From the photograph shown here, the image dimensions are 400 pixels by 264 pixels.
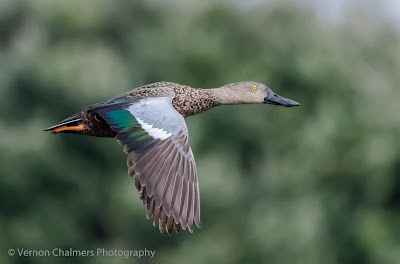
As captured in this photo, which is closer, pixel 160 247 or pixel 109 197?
pixel 160 247

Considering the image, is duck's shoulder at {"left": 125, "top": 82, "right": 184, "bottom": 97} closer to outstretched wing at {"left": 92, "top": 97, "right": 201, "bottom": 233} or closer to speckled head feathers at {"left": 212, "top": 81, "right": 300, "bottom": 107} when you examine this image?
outstretched wing at {"left": 92, "top": 97, "right": 201, "bottom": 233}

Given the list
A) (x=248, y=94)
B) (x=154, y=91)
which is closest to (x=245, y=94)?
(x=248, y=94)

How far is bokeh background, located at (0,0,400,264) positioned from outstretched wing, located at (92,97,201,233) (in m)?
14.2

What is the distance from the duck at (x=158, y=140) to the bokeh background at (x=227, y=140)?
13751mm

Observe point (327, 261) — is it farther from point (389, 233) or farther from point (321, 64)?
point (321, 64)

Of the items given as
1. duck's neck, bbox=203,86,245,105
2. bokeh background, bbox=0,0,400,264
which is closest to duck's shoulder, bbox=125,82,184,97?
duck's neck, bbox=203,86,245,105

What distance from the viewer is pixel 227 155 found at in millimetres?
26625

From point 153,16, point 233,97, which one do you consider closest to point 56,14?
point 153,16

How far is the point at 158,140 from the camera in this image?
7.77 meters

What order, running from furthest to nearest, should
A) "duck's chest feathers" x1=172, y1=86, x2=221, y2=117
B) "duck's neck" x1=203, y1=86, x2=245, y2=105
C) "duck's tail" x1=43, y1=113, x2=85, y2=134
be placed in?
"duck's neck" x1=203, y1=86, x2=245, y2=105, "duck's chest feathers" x1=172, y1=86, x2=221, y2=117, "duck's tail" x1=43, y1=113, x2=85, y2=134

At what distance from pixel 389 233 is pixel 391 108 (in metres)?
3.74

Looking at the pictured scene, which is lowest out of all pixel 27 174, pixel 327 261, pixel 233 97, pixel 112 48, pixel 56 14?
pixel 327 261

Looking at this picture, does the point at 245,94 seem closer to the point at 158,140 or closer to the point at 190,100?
the point at 190,100

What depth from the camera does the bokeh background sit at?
23.3m
